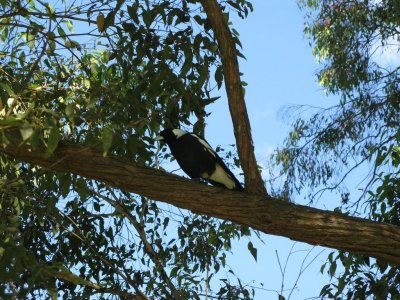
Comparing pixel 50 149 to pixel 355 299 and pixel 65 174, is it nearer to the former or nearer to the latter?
pixel 65 174

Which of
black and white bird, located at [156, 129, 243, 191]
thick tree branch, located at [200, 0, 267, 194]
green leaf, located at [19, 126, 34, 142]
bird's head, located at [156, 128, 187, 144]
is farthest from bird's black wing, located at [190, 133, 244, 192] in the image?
green leaf, located at [19, 126, 34, 142]

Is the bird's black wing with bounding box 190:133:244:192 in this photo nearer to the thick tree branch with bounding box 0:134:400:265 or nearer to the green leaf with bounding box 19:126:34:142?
the thick tree branch with bounding box 0:134:400:265

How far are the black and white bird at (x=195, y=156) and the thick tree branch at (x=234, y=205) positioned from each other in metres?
1.21

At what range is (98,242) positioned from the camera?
4.50 metres

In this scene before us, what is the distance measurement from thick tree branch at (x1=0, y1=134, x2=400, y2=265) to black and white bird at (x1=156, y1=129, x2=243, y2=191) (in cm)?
121

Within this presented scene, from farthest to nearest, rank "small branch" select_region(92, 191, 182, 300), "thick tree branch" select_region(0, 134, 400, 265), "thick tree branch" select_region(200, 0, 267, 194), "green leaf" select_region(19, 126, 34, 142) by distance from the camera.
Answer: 1. "small branch" select_region(92, 191, 182, 300)
2. "thick tree branch" select_region(200, 0, 267, 194)
3. "thick tree branch" select_region(0, 134, 400, 265)
4. "green leaf" select_region(19, 126, 34, 142)

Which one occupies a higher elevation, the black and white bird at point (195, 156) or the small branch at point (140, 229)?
the black and white bird at point (195, 156)

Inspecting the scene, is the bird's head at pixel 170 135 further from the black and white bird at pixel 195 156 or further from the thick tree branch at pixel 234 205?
the thick tree branch at pixel 234 205

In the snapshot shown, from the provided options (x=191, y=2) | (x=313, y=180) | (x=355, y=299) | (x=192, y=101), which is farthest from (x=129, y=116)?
(x=313, y=180)

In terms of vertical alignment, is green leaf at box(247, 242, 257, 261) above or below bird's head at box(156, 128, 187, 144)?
below

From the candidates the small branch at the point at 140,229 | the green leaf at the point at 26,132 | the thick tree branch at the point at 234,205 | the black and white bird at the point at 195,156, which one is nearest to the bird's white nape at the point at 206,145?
the black and white bird at the point at 195,156

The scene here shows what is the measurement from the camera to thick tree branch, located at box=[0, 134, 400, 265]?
3232 mm

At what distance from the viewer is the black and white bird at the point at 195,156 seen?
4613 millimetres

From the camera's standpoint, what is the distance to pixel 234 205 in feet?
10.8
